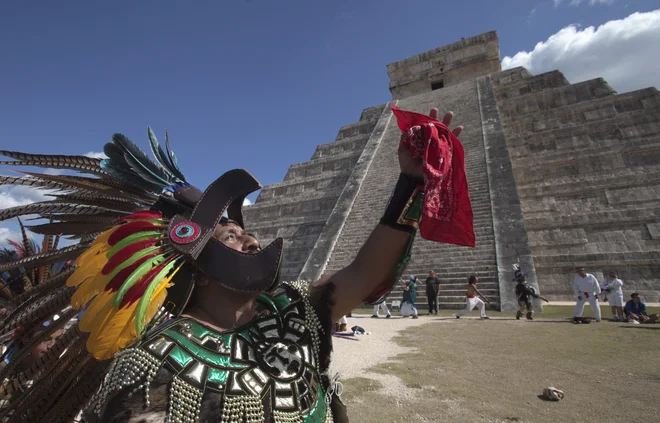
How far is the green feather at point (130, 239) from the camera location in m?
1.62

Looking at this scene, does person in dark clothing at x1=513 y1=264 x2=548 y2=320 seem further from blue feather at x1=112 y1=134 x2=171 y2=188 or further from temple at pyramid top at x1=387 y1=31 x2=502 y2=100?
temple at pyramid top at x1=387 y1=31 x2=502 y2=100

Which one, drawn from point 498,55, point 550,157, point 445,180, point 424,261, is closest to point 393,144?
point 550,157

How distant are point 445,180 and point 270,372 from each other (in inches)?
49.0

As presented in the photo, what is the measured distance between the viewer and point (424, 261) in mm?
12672

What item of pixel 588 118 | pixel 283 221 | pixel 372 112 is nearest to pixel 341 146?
pixel 372 112

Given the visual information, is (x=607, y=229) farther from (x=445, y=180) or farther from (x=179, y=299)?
(x=179, y=299)

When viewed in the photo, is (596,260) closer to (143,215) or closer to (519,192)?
(519,192)

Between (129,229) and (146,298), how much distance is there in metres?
0.42

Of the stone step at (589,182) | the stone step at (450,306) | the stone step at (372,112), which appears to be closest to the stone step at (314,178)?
the stone step at (372,112)

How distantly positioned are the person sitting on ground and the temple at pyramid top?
885 inches

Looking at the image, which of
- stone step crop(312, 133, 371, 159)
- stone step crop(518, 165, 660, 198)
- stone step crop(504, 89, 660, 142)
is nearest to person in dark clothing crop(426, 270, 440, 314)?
stone step crop(518, 165, 660, 198)

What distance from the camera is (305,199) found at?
64.2 feet

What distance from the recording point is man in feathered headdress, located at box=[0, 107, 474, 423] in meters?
1.35

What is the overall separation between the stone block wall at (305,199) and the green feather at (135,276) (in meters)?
12.9
